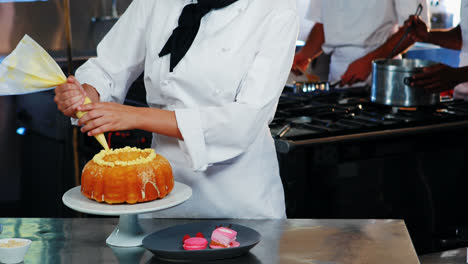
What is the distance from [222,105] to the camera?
1.82 metres

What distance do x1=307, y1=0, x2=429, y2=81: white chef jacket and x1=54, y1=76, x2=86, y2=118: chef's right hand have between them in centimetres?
239

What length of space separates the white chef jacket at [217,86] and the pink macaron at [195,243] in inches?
11.3

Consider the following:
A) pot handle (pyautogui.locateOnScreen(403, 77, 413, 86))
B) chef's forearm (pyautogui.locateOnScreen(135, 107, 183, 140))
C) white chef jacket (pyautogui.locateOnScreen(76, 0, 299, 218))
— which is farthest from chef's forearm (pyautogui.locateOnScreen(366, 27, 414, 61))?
chef's forearm (pyautogui.locateOnScreen(135, 107, 183, 140))

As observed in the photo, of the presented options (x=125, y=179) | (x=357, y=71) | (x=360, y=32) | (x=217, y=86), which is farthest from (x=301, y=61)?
(x=125, y=179)

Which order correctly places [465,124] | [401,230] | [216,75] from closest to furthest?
[401,230]
[216,75]
[465,124]

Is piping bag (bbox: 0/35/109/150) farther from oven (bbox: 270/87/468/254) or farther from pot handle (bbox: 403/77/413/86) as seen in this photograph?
pot handle (bbox: 403/77/413/86)

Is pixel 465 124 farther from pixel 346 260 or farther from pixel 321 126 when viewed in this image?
pixel 346 260

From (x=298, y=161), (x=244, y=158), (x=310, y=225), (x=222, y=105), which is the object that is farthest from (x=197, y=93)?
(x=298, y=161)

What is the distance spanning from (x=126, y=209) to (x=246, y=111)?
42 cm

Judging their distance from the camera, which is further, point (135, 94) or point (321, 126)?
point (135, 94)

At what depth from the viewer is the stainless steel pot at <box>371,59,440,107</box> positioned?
9.38 ft

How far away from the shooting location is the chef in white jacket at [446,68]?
285cm

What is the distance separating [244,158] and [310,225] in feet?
1.00

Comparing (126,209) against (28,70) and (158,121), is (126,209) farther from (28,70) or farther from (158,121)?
(28,70)
